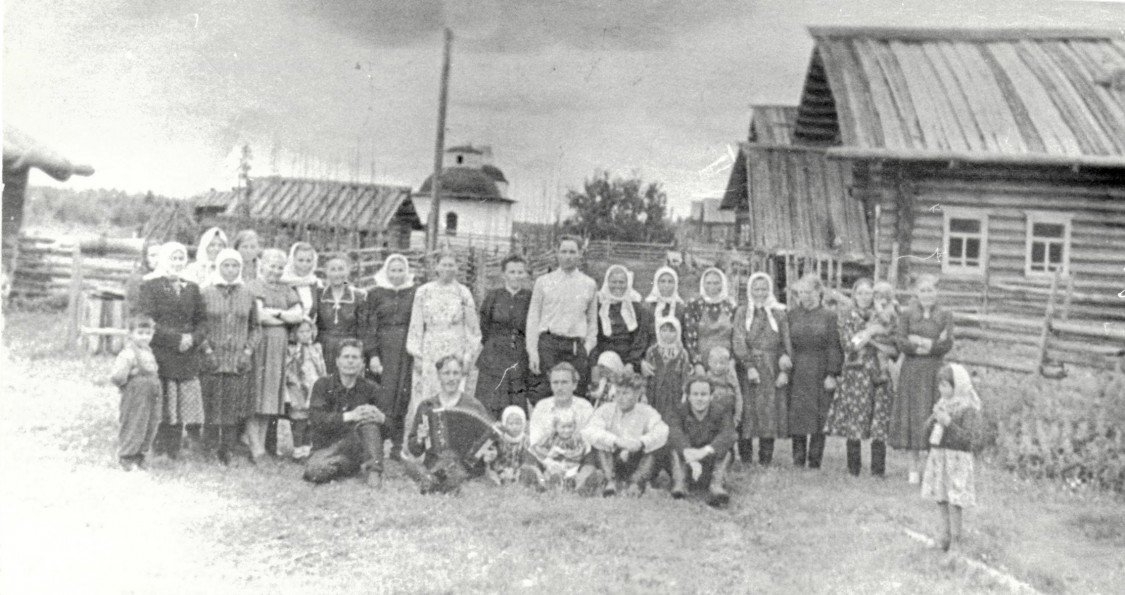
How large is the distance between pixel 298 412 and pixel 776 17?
3.31 m

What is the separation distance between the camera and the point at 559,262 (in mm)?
4730

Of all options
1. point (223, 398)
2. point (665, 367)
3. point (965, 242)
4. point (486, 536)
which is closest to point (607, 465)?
point (665, 367)

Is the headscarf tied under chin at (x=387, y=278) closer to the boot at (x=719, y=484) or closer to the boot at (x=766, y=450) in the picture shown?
the boot at (x=719, y=484)

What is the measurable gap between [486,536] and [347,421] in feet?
3.69

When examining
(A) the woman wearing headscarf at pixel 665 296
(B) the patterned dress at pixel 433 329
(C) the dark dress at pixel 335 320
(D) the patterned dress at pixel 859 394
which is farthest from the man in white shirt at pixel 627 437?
(C) the dark dress at pixel 335 320

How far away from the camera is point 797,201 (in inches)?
251

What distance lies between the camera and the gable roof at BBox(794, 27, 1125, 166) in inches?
199

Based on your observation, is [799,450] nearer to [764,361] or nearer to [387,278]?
[764,361]

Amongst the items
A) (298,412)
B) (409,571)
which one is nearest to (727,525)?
(409,571)

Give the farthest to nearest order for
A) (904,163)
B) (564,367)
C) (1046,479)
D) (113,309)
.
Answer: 1. (113,309)
2. (904,163)
3. (564,367)
4. (1046,479)

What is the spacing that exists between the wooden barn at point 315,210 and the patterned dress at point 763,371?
1.93 metres

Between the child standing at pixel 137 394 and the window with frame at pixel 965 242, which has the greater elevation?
the window with frame at pixel 965 242

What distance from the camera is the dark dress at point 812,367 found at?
15.6 ft

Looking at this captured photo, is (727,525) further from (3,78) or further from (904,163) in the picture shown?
(3,78)
